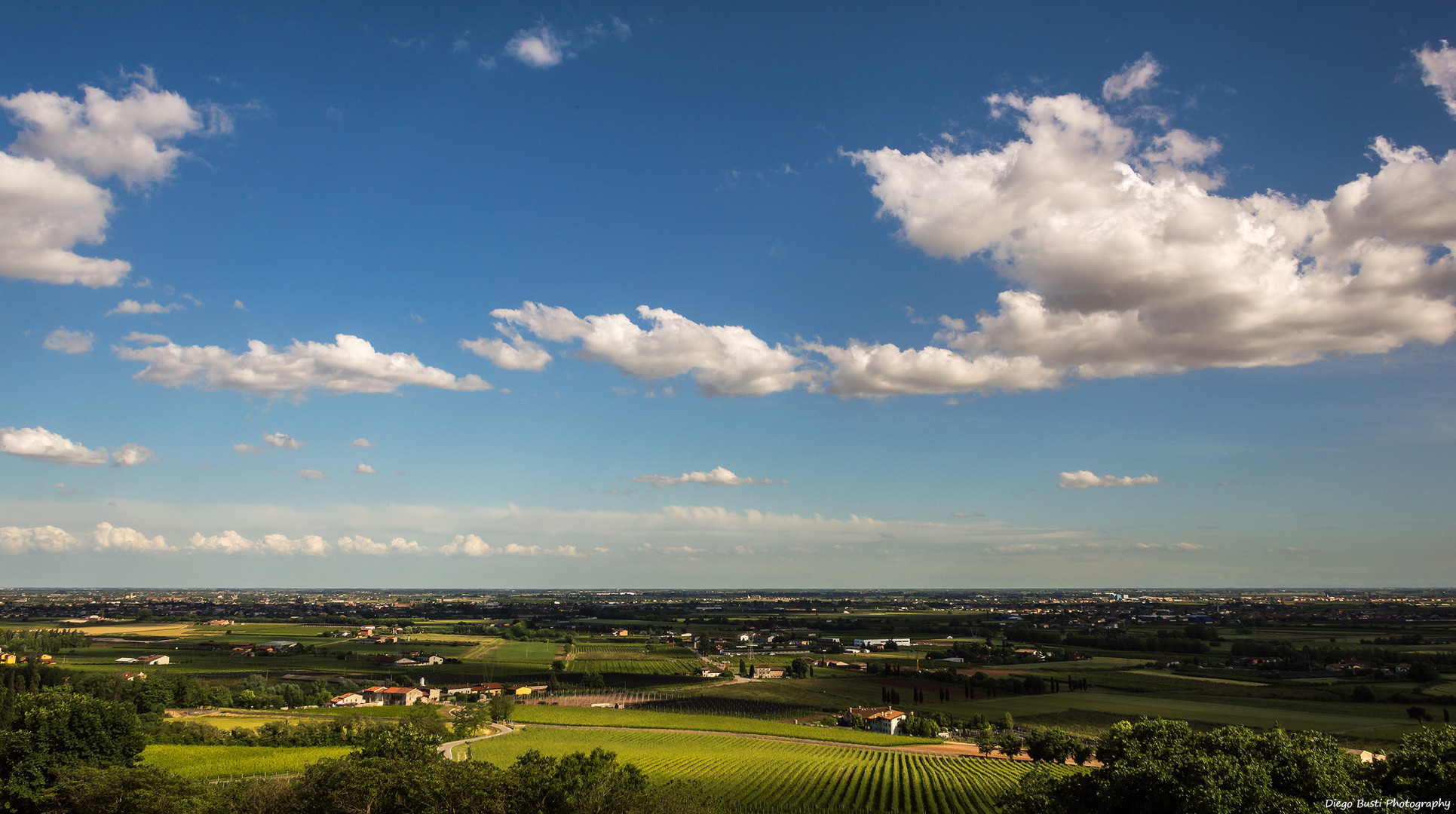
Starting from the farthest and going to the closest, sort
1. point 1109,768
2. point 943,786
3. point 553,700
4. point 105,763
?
point 553,700 → point 943,786 → point 105,763 → point 1109,768

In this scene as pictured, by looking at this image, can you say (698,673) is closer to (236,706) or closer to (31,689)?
(236,706)

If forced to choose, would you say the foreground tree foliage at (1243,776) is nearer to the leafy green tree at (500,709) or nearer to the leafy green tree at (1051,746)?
the leafy green tree at (1051,746)

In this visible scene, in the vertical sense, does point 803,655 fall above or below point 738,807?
below

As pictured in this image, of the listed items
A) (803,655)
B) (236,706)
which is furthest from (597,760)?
(803,655)

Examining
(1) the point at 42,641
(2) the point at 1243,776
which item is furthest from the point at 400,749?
(1) the point at 42,641

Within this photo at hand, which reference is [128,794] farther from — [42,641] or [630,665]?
→ [42,641]

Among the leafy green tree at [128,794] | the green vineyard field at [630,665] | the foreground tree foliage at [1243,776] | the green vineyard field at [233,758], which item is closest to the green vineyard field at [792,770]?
the green vineyard field at [233,758]
